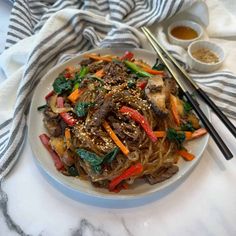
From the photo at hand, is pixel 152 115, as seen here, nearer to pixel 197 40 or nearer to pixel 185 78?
pixel 185 78

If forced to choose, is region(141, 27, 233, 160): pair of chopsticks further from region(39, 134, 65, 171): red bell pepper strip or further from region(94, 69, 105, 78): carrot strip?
region(39, 134, 65, 171): red bell pepper strip

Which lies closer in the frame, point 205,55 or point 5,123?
point 5,123

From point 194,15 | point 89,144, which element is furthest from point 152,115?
point 194,15

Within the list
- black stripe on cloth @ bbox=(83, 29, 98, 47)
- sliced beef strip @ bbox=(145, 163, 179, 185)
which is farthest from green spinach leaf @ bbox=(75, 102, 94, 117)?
black stripe on cloth @ bbox=(83, 29, 98, 47)

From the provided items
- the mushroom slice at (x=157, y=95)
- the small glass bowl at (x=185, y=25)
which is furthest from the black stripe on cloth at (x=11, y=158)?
the small glass bowl at (x=185, y=25)

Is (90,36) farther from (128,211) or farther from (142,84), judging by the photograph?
(128,211)

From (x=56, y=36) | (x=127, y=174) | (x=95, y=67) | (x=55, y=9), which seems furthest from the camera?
(x=55, y=9)

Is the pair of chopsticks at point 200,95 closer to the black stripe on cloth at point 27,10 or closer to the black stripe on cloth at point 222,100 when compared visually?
the black stripe on cloth at point 222,100

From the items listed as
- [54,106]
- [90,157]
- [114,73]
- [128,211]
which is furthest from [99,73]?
[128,211]
